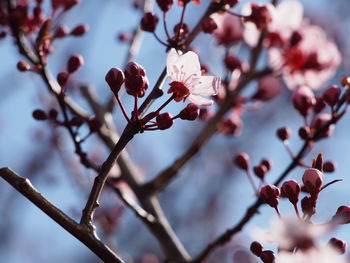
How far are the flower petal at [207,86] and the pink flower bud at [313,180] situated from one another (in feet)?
1.09

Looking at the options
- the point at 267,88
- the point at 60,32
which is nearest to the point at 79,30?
the point at 60,32

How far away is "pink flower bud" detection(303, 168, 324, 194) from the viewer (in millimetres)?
1293

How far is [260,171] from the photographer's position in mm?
1871

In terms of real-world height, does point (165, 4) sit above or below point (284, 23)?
above

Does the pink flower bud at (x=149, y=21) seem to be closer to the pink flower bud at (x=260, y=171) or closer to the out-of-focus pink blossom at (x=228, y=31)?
the pink flower bud at (x=260, y=171)

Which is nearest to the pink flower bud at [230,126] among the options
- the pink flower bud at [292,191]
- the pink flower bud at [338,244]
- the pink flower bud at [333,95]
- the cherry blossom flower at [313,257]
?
the pink flower bud at [333,95]

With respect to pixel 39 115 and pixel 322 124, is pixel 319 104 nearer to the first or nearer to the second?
pixel 322 124

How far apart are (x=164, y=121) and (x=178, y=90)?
0.12 metres

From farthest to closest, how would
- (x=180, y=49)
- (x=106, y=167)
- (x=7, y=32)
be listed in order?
(x=7, y=32)
(x=180, y=49)
(x=106, y=167)

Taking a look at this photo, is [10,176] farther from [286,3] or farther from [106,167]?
[286,3]

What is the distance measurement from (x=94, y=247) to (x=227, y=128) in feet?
4.33

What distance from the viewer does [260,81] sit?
8.35 feet

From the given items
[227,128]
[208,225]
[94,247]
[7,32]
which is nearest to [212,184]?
[208,225]

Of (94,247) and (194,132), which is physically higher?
(94,247)
